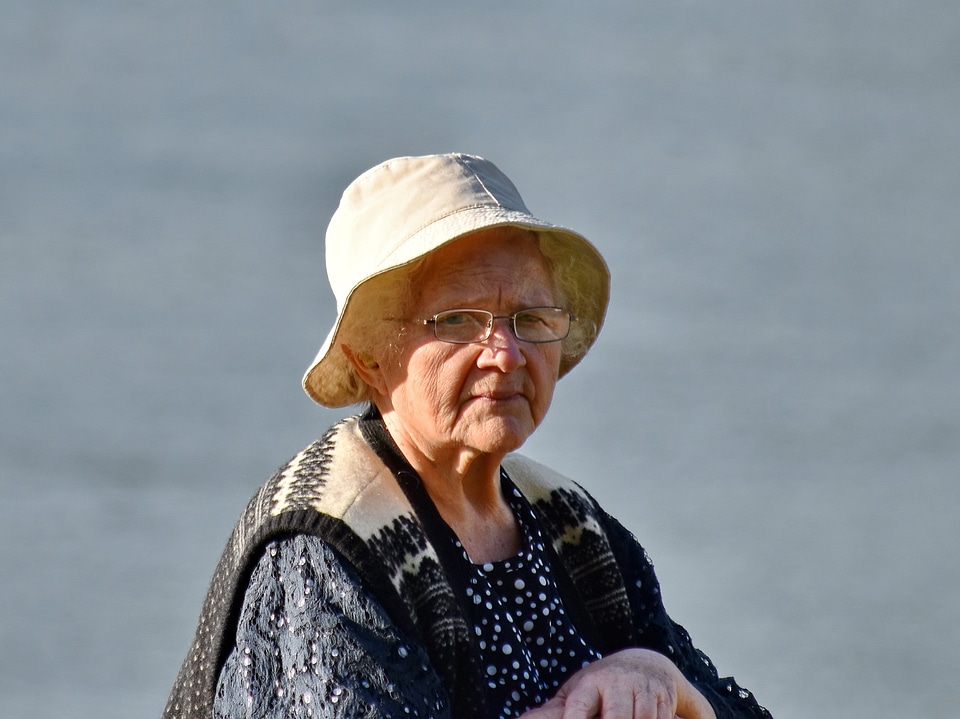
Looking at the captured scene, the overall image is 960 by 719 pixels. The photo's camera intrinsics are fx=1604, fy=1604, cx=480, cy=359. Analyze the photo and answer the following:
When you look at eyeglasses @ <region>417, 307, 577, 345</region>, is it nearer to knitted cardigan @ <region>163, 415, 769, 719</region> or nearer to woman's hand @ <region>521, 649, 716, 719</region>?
knitted cardigan @ <region>163, 415, 769, 719</region>

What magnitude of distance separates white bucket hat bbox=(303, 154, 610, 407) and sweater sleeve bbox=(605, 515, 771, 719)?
508mm

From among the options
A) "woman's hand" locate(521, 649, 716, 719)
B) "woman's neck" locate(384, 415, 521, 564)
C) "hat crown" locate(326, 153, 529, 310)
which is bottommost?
"woman's hand" locate(521, 649, 716, 719)

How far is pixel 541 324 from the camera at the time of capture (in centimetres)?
253

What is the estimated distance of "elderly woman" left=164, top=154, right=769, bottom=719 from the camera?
228 centimetres

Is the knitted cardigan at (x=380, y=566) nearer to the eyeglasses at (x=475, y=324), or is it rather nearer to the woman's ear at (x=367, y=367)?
the woman's ear at (x=367, y=367)

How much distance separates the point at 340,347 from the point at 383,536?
1.18 ft

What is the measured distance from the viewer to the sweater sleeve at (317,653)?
2.20 meters

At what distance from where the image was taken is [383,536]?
238cm

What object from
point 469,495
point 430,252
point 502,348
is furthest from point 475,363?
point 469,495

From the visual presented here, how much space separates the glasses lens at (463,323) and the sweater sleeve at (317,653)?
1.25 feet

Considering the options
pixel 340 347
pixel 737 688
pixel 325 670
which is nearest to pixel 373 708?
pixel 325 670

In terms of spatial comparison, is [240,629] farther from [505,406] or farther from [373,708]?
[505,406]

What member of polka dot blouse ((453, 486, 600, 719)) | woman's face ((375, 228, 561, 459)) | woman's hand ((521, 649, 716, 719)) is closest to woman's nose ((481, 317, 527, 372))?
woman's face ((375, 228, 561, 459))

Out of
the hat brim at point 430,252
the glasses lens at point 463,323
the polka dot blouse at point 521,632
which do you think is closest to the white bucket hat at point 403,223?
the hat brim at point 430,252
